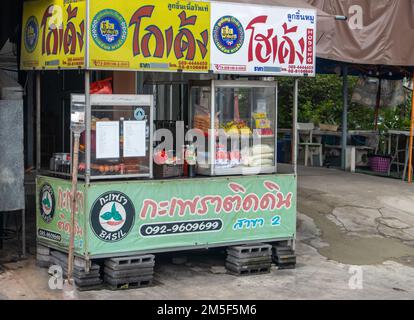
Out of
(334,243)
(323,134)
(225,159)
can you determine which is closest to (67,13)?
(225,159)

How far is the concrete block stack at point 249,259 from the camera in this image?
27.4ft

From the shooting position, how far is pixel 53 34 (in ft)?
25.8

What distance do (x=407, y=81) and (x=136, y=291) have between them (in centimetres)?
1249

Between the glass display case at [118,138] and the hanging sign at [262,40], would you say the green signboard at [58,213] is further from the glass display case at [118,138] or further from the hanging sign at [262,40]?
the hanging sign at [262,40]

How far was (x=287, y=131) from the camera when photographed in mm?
17469

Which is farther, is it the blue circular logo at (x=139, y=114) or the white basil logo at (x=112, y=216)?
the blue circular logo at (x=139, y=114)

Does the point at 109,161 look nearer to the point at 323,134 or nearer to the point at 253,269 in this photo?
the point at 253,269

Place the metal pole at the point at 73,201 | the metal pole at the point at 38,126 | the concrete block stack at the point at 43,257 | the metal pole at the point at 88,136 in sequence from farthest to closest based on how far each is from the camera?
1. the metal pole at the point at 38,126
2. the concrete block stack at the point at 43,257
3. the metal pole at the point at 88,136
4. the metal pole at the point at 73,201

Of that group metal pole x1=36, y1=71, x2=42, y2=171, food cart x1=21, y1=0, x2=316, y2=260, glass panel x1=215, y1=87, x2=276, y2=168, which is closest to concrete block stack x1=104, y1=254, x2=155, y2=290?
food cart x1=21, y1=0, x2=316, y2=260

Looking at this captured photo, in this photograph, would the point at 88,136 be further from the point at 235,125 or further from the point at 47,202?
the point at 235,125

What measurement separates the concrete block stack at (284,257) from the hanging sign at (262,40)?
7.37ft

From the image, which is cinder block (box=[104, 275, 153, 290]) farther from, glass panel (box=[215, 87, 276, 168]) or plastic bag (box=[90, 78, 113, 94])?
plastic bag (box=[90, 78, 113, 94])

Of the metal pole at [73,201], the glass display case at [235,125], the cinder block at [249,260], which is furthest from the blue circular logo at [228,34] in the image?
the cinder block at [249,260]

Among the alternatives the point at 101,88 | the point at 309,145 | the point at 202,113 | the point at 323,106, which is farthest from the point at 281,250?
the point at 323,106
